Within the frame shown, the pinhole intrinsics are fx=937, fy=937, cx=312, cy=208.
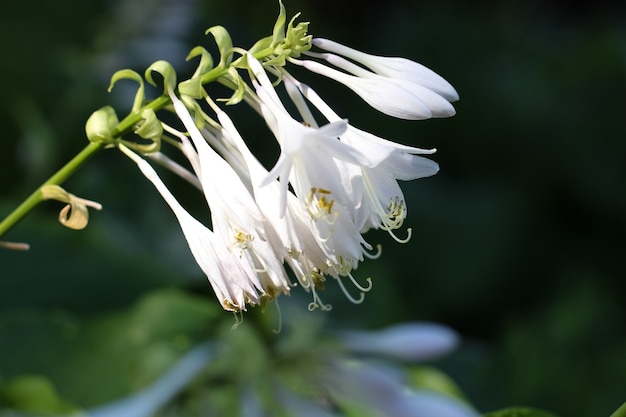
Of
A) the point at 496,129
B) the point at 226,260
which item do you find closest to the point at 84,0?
the point at 496,129

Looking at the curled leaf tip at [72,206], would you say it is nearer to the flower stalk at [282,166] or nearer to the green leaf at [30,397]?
the flower stalk at [282,166]

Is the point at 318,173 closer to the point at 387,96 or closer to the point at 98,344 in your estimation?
the point at 387,96

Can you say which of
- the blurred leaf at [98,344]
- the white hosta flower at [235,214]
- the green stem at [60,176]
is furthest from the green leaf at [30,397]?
the white hosta flower at [235,214]

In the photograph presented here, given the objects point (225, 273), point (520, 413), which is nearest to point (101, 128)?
point (225, 273)

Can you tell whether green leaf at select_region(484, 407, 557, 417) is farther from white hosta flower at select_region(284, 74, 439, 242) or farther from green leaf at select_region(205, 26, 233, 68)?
green leaf at select_region(205, 26, 233, 68)

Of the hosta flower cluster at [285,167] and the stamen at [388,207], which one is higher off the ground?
the hosta flower cluster at [285,167]

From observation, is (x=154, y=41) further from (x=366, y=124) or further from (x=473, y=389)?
(x=473, y=389)
